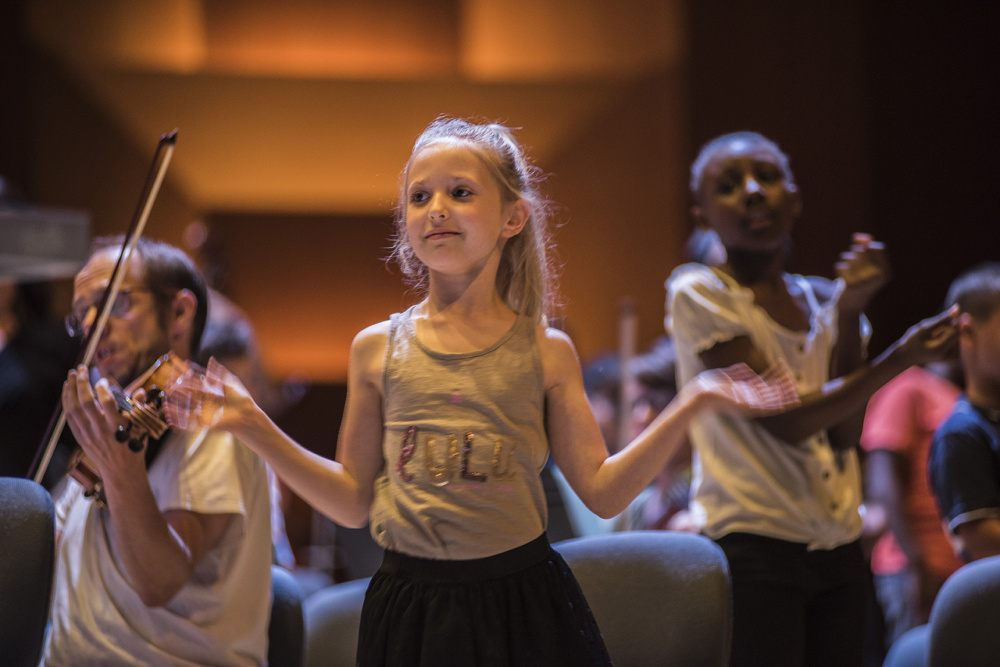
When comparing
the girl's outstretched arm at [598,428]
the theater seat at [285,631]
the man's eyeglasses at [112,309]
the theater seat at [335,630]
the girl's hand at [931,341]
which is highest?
the man's eyeglasses at [112,309]

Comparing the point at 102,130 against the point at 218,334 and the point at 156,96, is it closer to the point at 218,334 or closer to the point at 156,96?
the point at 156,96

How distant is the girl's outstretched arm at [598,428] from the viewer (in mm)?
1179

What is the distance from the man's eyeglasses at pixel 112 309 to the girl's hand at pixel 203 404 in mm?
348

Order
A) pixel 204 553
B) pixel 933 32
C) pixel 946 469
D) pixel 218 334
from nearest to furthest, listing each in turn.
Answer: pixel 204 553, pixel 946 469, pixel 218 334, pixel 933 32

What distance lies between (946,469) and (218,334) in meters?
1.84

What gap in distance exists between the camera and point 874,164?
4.05m

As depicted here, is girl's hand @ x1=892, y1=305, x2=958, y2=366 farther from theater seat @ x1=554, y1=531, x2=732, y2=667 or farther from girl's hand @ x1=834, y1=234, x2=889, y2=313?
theater seat @ x1=554, y1=531, x2=732, y2=667

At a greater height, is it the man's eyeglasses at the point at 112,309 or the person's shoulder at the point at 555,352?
the man's eyeglasses at the point at 112,309

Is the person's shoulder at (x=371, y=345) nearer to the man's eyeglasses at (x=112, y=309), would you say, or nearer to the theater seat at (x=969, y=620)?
the man's eyeglasses at (x=112, y=309)

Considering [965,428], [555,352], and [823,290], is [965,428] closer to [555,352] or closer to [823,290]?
[823,290]

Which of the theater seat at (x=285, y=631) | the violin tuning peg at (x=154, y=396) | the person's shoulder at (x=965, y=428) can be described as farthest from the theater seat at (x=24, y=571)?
the person's shoulder at (x=965, y=428)

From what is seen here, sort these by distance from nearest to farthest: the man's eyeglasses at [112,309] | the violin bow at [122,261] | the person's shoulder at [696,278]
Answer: the violin bow at [122,261]
the man's eyeglasses at [112,309]
the person's shoulder at [696,278]

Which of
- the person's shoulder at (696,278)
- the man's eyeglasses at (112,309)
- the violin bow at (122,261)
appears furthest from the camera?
the person's shoulder at (696,278)

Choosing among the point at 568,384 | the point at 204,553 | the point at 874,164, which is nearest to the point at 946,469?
the point at 568,384
